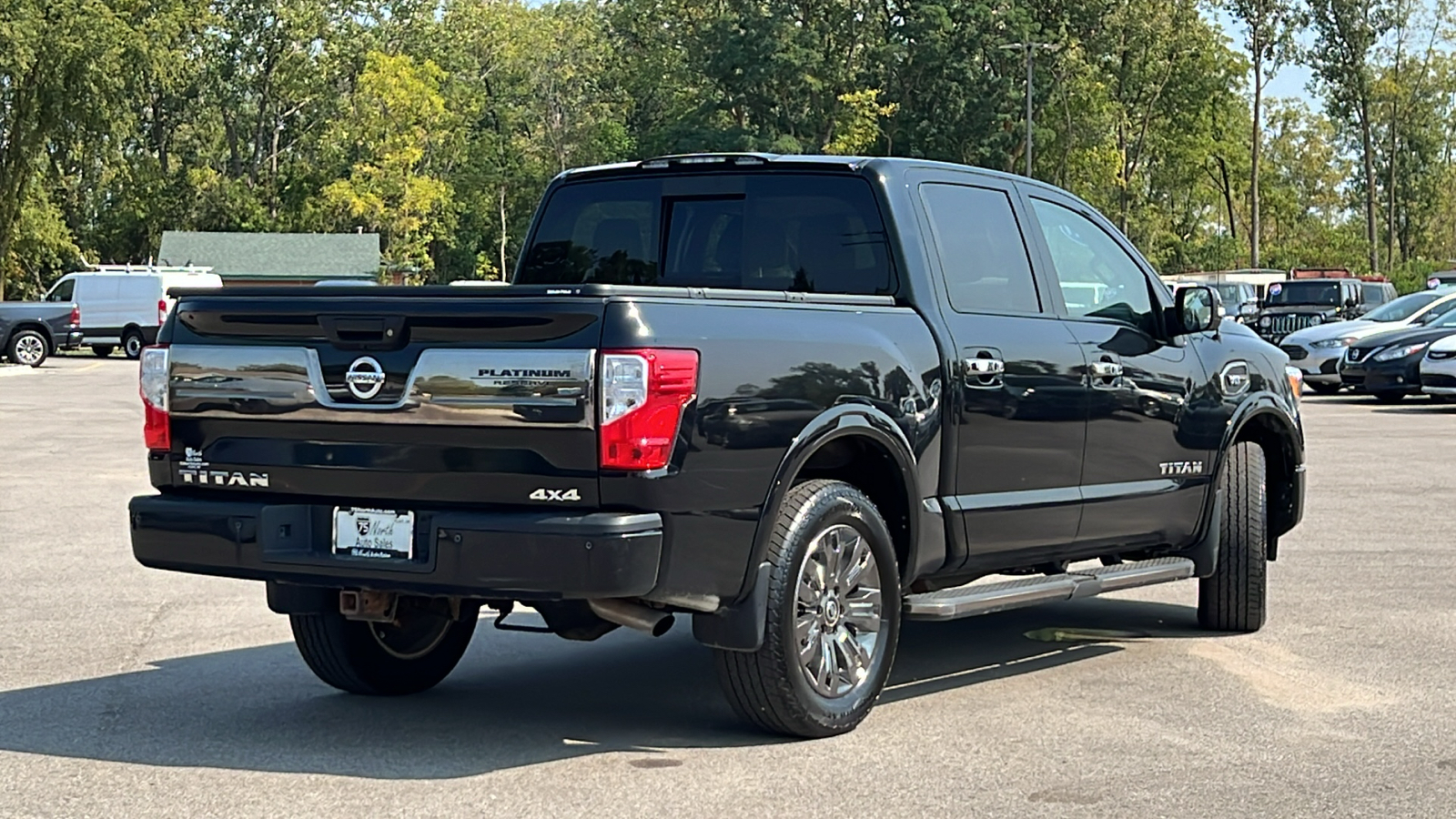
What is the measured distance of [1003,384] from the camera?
24.1 feet

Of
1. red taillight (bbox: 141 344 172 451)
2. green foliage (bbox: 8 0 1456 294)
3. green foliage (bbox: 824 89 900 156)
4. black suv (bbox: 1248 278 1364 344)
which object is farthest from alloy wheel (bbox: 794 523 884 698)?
green foliage (bbox: 824 89 900 156)

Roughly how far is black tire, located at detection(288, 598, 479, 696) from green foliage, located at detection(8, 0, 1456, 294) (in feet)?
203

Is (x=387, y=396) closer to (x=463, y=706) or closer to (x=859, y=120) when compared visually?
(x=463, y=706)

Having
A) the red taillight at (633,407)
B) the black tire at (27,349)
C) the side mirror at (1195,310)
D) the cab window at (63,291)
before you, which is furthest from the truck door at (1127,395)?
the cab window at (63,291)

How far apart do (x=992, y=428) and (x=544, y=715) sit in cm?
195

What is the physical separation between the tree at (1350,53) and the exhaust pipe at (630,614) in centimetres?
8085

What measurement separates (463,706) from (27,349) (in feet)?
117

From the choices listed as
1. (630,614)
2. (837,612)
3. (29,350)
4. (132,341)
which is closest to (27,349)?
(29,350)

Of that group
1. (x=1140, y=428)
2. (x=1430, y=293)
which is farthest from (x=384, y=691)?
(x=1430, y=293)

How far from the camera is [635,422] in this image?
19.0 feet

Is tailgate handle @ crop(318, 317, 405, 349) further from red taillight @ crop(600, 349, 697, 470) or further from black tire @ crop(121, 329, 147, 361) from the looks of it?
black tire @ crop(121, 329, 147, 361)

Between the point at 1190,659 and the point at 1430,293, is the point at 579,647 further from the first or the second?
the point at 1430,293

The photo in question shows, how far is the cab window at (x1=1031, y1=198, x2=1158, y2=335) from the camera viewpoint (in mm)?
8070

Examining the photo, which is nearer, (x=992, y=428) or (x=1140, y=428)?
(x=992, y=428)
